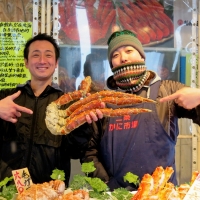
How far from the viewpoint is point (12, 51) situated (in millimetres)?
2691

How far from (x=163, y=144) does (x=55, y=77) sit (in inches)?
50.9

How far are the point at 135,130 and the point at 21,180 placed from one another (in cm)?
74

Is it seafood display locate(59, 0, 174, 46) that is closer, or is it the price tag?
the price tag

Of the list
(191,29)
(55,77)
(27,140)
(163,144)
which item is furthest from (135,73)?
(191,29)

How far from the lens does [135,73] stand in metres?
1.79

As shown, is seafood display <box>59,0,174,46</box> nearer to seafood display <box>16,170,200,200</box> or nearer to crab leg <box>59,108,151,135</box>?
crab leg <box>59,108,151,135</box>

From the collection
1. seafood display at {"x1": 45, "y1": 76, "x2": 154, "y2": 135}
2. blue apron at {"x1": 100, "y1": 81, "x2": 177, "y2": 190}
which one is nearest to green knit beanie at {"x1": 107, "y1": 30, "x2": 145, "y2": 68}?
blue apron at {"x1": 100, "y1": 81, "x2": 177, "y2": 190}

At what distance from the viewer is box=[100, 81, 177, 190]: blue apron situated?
1818mm

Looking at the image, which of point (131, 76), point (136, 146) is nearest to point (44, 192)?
point (136, 146)

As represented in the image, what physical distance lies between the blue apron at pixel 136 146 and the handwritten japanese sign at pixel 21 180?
0.55 m

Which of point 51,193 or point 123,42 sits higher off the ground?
point 123,42

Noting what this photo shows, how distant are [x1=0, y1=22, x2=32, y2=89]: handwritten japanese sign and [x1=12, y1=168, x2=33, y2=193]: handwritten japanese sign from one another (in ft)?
4.42

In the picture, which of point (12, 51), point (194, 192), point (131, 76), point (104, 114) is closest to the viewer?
point (194, 192)

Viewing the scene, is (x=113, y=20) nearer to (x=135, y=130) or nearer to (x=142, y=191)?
(x=135, y=130)
